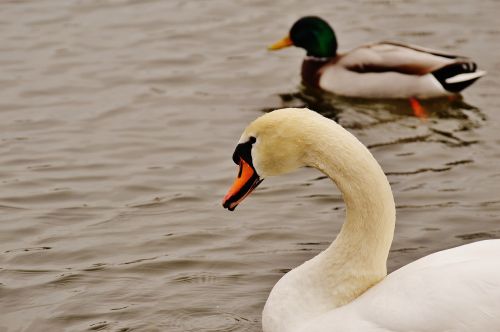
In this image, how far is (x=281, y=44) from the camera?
39.4 ft

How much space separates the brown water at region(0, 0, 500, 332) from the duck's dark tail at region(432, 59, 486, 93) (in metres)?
0.21

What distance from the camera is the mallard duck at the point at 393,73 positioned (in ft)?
36.3

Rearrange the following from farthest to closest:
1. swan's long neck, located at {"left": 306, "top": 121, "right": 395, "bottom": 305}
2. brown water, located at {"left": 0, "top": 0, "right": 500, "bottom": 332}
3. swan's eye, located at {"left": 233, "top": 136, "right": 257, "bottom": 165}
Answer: brown water, located at {"left": 0, "top": 0, "right": 500, "bottom": 332} < swan's eye, located at {"left": 233, "top": 136, "right": 257, "bottom": 165} < swan's long neck, located at {"left": 306, "top": 121, "right": 395, "bottom": 305}

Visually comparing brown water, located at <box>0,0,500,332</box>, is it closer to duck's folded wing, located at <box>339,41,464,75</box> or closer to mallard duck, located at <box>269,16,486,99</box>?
mallard duck, located at <box>269,16,486,99</box>

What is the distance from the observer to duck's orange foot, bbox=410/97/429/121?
10625 millimetres

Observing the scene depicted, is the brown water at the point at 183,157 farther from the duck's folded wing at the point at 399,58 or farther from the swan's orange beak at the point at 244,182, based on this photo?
the swan's orange beak at the point at 244,182

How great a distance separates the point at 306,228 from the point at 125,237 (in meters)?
1.19

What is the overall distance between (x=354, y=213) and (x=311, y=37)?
21.7ft

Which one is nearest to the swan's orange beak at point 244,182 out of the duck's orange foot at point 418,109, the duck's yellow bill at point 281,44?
the duck's orange foot at point 418,109

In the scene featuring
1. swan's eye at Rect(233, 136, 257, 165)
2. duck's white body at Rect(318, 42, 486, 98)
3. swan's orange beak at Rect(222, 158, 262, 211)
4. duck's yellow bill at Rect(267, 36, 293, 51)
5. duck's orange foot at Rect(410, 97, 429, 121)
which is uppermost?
swan's eye at Rect(233, 136, 257, 165)

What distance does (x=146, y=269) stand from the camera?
7.36 metres

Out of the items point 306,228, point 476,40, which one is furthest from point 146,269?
point 476,40

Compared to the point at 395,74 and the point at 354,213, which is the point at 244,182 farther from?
the point at 395,74

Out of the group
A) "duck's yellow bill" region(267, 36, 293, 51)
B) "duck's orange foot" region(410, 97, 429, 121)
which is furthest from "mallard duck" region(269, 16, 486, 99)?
"duck's yellow bill" region(267, 36, 293, 51)
